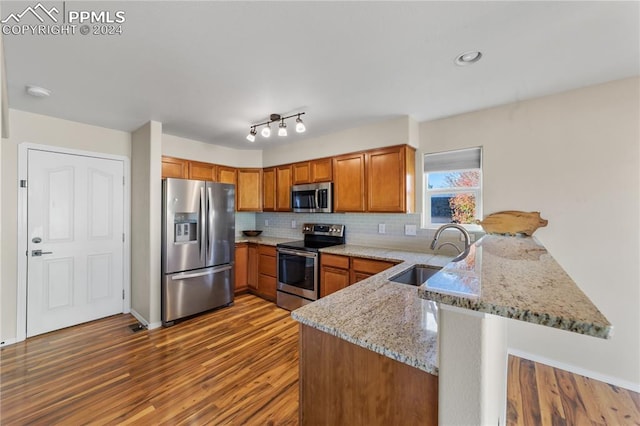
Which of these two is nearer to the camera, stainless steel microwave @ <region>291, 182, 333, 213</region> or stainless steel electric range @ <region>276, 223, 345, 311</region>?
stainless steel electric range @ <region>276, 223, 345, 311</region>

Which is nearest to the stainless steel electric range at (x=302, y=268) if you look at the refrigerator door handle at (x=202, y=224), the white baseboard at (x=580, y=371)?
the refrigerator door handle at (x=202, y=224)

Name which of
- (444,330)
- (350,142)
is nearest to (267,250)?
(350,142)

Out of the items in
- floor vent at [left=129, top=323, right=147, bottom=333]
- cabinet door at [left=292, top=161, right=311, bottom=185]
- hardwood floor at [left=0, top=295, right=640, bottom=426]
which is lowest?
hardwood floor at [left=0, top=295, right=640, bottom=426]

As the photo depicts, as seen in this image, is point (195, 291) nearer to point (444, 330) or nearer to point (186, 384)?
point (186, 384)

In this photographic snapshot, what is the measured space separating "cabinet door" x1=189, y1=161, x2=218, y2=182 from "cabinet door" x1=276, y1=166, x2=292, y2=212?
1.02 meters

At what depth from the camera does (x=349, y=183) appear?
3.38m

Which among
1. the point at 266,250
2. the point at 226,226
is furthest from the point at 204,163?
the point at 266,250

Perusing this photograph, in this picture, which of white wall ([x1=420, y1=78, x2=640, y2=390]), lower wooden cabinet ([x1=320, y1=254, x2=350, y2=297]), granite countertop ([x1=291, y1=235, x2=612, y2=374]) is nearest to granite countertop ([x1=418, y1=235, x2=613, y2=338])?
granite countertop ([x1=291, y1=235, x2=612, y2=374])

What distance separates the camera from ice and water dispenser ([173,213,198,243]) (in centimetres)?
316

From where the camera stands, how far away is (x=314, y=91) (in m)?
2.29

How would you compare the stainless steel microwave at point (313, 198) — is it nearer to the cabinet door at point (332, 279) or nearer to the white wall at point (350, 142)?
the white wall at point (350, 142)

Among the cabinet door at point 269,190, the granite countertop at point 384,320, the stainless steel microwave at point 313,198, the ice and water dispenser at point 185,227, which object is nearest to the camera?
the granite countertop at point 384,320

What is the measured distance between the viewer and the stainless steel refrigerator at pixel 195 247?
3.07 m

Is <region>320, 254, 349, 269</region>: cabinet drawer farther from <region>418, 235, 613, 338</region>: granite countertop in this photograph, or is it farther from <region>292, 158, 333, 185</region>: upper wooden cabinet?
<region>418, 235, 613, 338</region>: granite countertop
